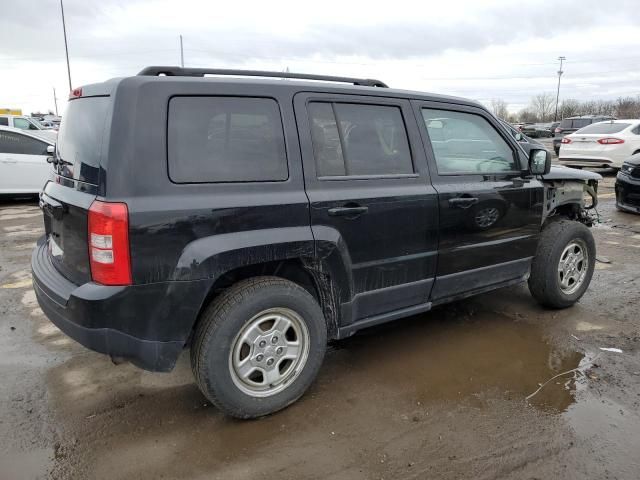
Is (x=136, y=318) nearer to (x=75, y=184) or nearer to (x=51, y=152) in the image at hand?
(x=75, y=184)

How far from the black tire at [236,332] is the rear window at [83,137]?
3.02 ft

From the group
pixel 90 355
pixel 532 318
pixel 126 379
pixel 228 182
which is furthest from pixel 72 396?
pixel 532 318

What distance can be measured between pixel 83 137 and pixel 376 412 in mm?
2281

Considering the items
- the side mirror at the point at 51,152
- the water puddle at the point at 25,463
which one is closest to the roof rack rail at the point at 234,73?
the side mirror at the point at 51,152

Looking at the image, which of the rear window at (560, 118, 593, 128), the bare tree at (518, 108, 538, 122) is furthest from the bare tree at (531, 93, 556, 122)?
the rear window at (560, 118, 593, 128)

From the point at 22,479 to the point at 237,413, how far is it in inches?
41.7

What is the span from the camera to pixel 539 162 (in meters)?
4.05

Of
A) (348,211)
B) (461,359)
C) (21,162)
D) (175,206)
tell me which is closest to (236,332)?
(175,206)

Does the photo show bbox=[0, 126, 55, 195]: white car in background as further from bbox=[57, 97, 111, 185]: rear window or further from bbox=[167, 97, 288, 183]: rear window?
bbox=[167, 97, 288, 183]: rear window

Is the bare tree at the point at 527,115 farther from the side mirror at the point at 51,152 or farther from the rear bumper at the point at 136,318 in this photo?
the rear bumper at the point at 136,318

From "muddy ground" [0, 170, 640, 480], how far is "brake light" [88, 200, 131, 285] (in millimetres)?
953

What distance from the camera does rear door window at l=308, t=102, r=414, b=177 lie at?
3.03 meters

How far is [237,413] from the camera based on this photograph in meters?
2.81

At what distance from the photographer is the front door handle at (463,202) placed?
3531 millimetres
